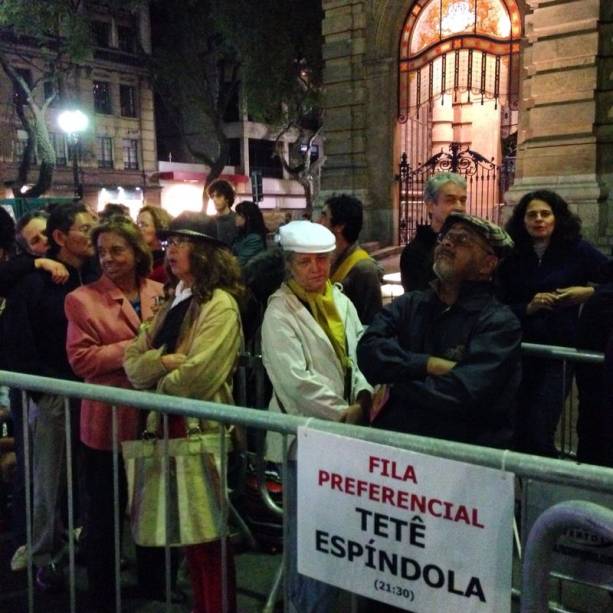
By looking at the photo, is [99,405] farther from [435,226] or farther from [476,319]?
[435,226]

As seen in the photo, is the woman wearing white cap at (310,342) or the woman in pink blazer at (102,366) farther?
the woman in pink blazer at (102,366)

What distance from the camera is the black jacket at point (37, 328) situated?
152 inches

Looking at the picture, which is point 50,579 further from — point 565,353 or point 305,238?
point 565,353

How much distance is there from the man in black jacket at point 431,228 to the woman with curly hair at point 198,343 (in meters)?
1.30

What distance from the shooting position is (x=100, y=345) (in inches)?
137

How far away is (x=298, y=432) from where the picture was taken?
7.33 feet

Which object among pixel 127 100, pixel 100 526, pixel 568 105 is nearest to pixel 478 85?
pixel 568 105

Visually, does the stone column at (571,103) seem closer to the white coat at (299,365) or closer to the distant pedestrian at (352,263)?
the distant pedestrian at (352,263)

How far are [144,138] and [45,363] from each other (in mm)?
42856

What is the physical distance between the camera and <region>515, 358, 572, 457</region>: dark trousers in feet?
13.2

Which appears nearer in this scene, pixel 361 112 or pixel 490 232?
pixel 490 232

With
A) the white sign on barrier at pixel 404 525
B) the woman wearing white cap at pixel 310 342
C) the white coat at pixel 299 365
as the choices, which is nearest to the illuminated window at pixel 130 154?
the woman wearing white cap at pixel 310 342

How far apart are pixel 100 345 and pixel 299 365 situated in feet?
3.42

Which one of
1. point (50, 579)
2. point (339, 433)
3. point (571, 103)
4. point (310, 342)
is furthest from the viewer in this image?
point (571, 103)
